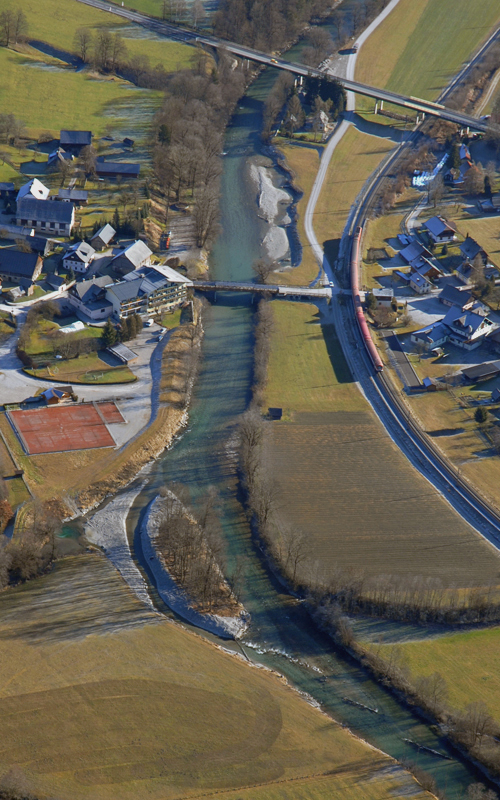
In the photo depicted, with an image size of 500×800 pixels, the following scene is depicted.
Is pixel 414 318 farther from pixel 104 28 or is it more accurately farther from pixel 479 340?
pixel 104 28

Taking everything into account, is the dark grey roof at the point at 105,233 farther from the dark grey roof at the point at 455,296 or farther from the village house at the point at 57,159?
the dark grey roof at the point at 455,296

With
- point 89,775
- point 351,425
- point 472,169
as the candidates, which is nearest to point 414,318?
point 351,425

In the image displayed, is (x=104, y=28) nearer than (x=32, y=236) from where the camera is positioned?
No

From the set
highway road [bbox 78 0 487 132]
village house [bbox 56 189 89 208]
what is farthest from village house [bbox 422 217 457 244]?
village house [bbox 56 189 89 208]

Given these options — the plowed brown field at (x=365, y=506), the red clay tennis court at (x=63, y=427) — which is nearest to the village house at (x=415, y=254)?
the plowed brown field at (x=365, y=506)

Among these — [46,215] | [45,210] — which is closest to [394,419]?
[46,215]

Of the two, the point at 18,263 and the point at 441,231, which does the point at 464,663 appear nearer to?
the point at 18,263
